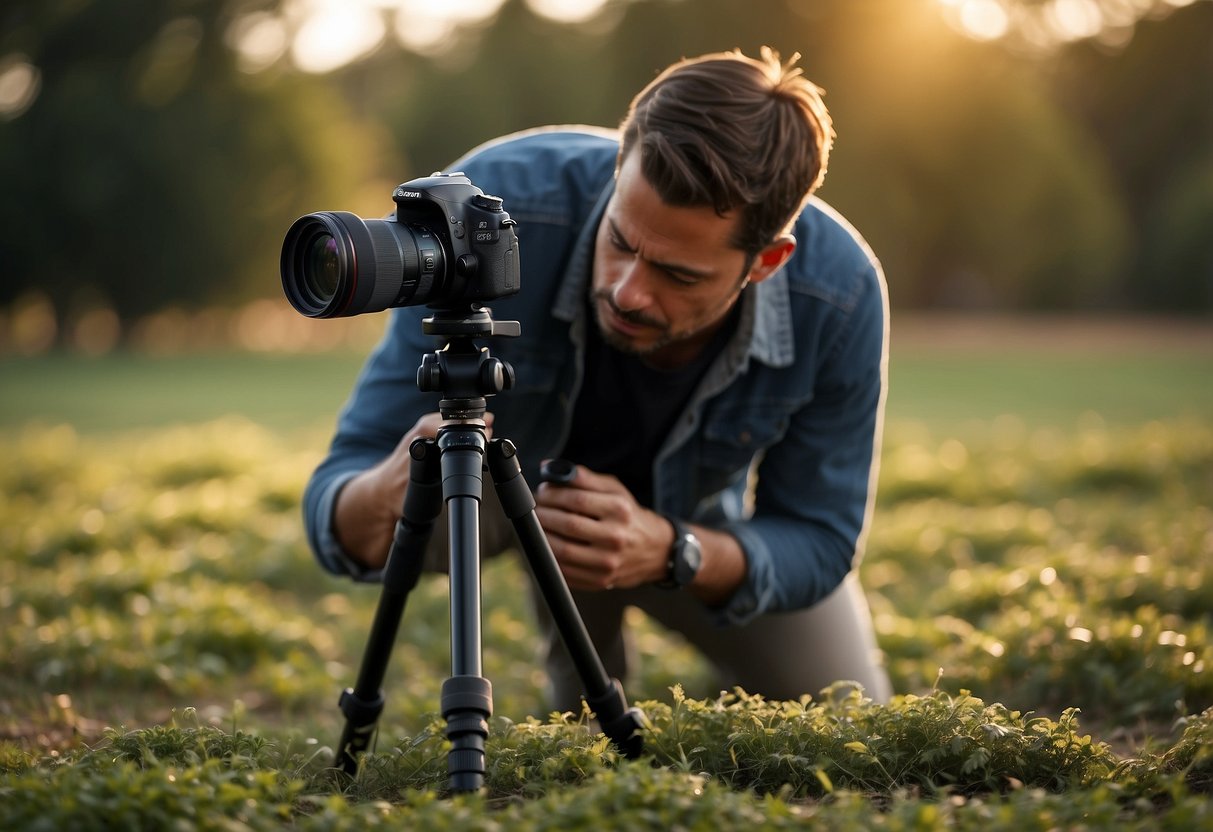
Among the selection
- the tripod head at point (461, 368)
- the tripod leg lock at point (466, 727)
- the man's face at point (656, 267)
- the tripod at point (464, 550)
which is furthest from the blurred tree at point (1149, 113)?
the tripod leg lock at point (466, 727)

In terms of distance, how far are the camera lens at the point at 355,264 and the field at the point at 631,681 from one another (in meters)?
0.88

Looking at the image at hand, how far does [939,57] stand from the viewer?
33.0 m

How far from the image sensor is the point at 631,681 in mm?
4586

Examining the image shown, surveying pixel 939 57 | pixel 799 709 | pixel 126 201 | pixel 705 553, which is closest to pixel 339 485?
pixel 705 553

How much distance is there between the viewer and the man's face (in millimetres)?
3189

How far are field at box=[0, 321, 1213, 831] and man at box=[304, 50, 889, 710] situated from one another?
0.41 m

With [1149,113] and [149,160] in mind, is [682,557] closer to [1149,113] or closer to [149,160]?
[149,160]

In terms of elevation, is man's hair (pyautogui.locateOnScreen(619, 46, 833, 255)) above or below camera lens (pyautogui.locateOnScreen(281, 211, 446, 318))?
above

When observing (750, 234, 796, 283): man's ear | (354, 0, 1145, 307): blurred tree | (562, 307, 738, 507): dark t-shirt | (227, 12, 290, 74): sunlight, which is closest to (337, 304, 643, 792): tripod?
(750, 234, 796, 283): man's ear

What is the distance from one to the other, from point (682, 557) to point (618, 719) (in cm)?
56

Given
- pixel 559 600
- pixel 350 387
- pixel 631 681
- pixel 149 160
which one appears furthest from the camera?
pixel 149 160

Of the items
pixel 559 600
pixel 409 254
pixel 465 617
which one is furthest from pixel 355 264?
pixel 559 600

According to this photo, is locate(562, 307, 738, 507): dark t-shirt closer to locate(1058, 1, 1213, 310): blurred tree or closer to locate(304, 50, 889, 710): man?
locate(304, 50, 889, 710): man

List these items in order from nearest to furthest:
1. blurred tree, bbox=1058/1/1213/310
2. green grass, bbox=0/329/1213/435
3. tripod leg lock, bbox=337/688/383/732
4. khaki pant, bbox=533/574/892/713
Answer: tripod leg lock, bbox=337/688/383/732 → khaki pant, bbox=533/574/892/713 → green grass, bbox=0/329/1213/435 → blurred tree, bbox=1058/1/1213/310
